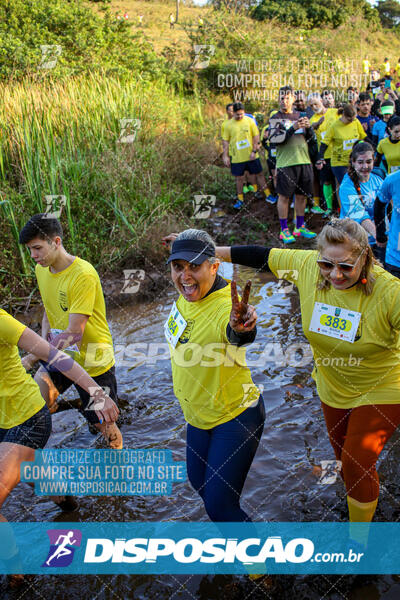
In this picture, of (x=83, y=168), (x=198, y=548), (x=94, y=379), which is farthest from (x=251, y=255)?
(x=83, y=168)

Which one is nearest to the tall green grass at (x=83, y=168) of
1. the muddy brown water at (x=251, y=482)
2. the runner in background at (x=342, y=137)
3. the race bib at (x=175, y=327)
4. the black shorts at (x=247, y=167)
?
the black shorts at (x=247, y=167)

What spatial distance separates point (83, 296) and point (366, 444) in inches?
88.9

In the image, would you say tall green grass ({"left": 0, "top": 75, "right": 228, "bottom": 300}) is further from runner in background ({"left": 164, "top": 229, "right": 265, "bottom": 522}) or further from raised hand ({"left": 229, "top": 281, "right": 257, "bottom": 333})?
raised hand ({"left": 229, "top": 281, "right": 257, "bottom": 333})

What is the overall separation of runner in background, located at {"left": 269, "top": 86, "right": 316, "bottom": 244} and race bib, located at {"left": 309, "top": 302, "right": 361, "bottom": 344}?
6.32 m

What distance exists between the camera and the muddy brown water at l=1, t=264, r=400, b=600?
321cm

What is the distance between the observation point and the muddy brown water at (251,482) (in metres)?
3.21

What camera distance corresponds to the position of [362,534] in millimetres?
3070

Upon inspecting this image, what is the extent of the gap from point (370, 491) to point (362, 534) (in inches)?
13.4

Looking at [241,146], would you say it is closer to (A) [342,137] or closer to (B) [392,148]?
(A) [342,137]

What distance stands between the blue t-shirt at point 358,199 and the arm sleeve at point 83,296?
9.47 feet

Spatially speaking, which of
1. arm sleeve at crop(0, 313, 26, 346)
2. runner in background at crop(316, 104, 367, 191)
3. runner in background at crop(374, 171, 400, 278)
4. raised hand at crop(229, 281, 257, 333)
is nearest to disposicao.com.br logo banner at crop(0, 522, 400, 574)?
arm sleeve at crop(0, 313, 26, 346)

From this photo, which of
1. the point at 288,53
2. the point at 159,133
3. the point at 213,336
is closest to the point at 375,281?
the point at 213,336

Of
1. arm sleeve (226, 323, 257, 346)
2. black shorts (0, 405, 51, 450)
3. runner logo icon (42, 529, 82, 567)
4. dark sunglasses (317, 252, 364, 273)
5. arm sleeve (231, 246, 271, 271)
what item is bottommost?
runner logo icon (42, 529, 82, 567)

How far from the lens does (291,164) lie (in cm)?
892
